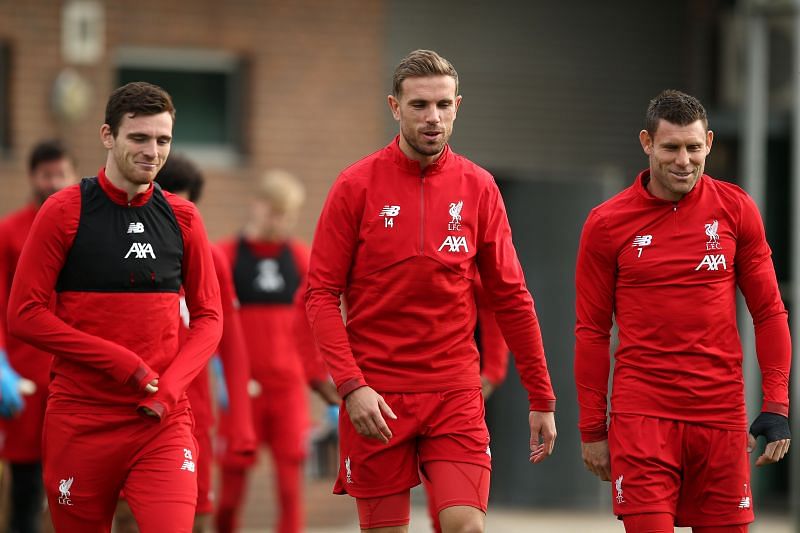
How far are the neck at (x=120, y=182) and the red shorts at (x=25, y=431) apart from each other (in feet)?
9.26

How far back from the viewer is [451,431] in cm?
592

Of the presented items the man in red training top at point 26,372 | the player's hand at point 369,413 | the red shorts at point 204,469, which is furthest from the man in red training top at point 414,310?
the man in red training top at point 26,372

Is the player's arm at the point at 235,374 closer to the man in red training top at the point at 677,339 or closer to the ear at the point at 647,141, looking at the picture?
the man in red training top at the point at 677,339

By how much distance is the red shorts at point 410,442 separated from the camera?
5.92m

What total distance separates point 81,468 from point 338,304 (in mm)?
1227

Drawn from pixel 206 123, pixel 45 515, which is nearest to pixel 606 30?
pixel 206 123

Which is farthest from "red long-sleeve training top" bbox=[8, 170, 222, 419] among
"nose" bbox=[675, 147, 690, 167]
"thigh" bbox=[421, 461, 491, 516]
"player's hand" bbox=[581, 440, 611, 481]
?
"nose" bbox=[675, 147, 690, 167]

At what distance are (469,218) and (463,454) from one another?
0.98m

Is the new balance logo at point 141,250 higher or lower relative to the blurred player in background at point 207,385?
higher

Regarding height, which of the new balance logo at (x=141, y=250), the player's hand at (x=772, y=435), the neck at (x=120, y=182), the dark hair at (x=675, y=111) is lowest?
the player's hand at (x=772, y=435)

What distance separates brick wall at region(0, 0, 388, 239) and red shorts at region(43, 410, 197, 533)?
6113 millimetres

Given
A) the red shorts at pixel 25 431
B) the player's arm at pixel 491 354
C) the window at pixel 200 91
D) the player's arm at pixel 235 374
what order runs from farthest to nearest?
the window at pixel 200 91
the red shorts at pixel 25 431
the player's arm at pixel 491 354
the player's arm at pixel 235 374

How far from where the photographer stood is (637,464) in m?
6.03

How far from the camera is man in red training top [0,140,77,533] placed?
826 centimetres
